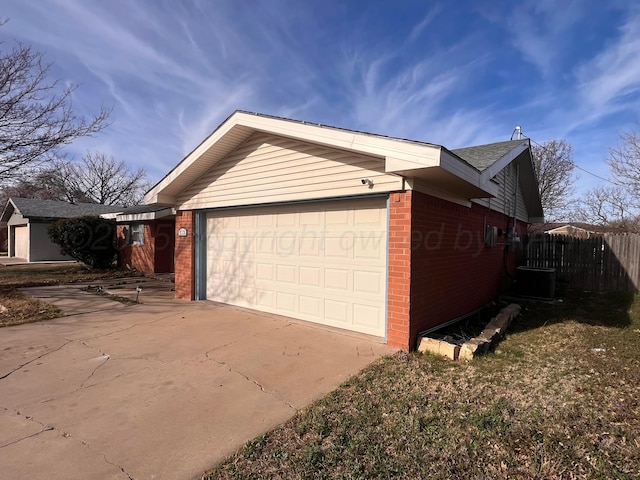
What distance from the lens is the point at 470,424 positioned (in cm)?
294

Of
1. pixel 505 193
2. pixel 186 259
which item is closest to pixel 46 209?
pixel 186 259

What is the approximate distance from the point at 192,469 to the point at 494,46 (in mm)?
9573

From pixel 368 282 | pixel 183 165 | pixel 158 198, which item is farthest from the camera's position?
pixel 158 198

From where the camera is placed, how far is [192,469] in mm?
2420

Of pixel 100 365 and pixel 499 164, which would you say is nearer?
pixel 100 365

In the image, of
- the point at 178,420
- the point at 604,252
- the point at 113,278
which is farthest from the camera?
the point at 113,278

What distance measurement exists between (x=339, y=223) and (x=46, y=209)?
923 inches

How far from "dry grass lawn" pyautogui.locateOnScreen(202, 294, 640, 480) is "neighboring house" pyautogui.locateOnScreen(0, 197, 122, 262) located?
69.7 ft

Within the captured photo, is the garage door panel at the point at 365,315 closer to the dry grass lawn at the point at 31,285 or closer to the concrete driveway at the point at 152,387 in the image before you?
the concrete driveway at the point at 152,387

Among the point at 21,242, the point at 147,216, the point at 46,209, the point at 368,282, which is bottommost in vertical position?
the point at 21,242

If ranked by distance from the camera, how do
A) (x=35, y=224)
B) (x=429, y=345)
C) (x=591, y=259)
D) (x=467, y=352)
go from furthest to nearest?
(x=35, y=224)
(x=591, y=259)
(x=429, y=345)
(x=467, y=352)

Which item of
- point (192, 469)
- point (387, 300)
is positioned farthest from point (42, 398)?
point (387, 300)

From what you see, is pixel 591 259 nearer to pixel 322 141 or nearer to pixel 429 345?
pixel 429 345

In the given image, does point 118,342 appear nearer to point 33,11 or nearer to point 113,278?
point 33,11
